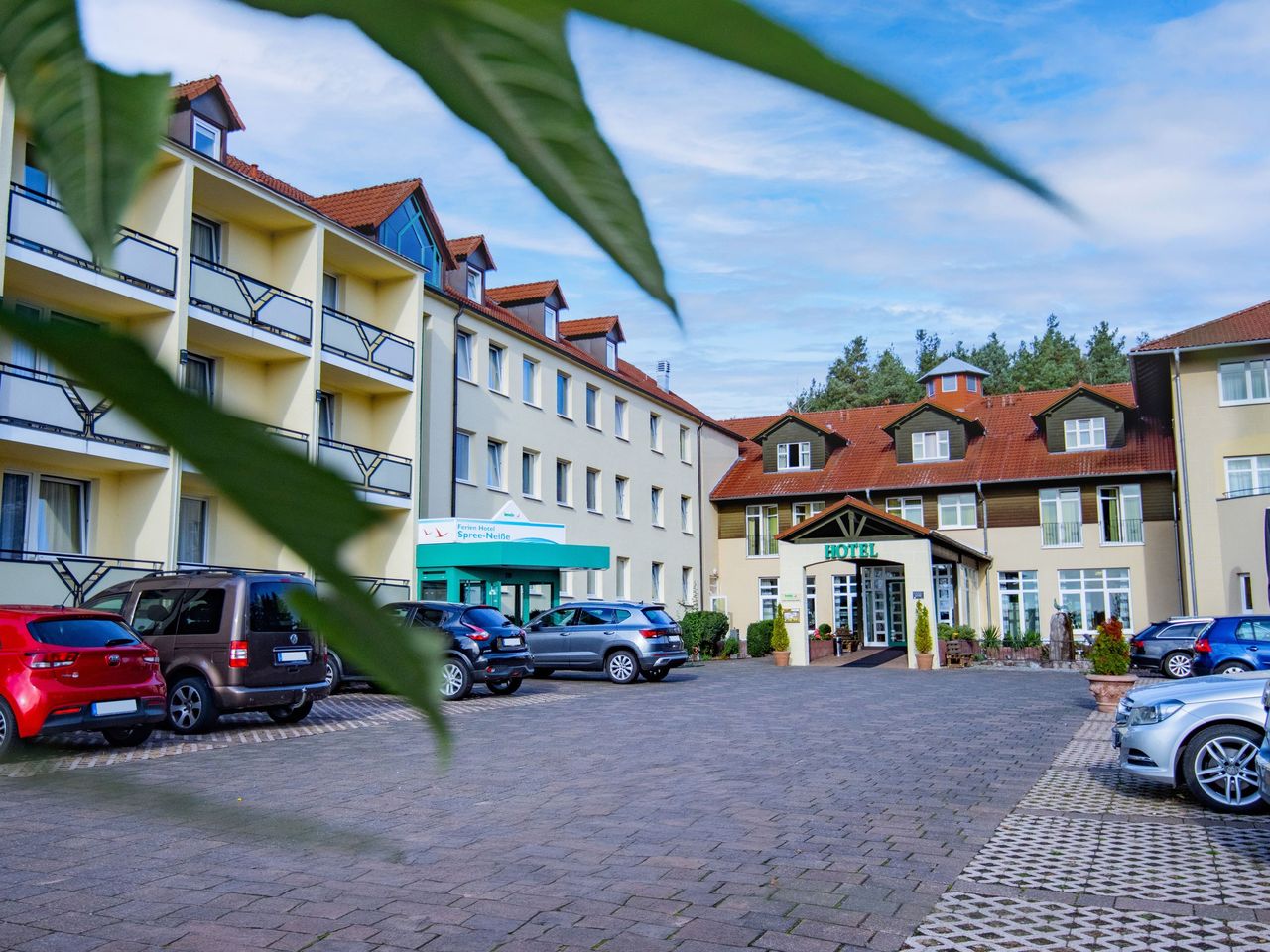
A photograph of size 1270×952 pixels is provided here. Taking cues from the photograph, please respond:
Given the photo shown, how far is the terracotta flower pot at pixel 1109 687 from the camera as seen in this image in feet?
54.2

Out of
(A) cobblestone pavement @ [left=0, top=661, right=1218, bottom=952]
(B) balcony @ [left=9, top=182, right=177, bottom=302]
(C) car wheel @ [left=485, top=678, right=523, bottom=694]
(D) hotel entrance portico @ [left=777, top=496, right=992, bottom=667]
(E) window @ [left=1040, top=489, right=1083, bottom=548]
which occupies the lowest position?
(A) cobblestone pavement @ [left=0, top=661, right=1218, bottom=952]

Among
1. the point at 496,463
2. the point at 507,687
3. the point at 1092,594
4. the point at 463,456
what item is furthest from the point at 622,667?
the point at 1092,594

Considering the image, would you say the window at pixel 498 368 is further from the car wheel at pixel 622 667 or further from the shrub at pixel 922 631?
the shrub at pixel 922 631

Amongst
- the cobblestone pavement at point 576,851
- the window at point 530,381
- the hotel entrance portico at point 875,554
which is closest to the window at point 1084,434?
the hotel entrance portico at point 875,554

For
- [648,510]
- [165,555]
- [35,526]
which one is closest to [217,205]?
[35,526]

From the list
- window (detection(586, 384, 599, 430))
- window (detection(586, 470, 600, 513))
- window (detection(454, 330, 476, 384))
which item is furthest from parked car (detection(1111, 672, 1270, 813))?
window (detection(586, 470, 600, 513))

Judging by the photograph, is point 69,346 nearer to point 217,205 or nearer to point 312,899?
point 217,205

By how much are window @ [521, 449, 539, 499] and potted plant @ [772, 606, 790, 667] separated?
7.33 meters

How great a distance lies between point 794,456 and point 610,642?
20813 millimetres

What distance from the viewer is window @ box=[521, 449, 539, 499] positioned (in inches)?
1204

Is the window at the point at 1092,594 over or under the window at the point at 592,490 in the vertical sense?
under

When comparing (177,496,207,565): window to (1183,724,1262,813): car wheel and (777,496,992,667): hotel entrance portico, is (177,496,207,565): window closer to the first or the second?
(1183,724,1262,813): car wheel

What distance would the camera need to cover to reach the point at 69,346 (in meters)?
0.29

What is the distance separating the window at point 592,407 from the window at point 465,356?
5.80 metres
